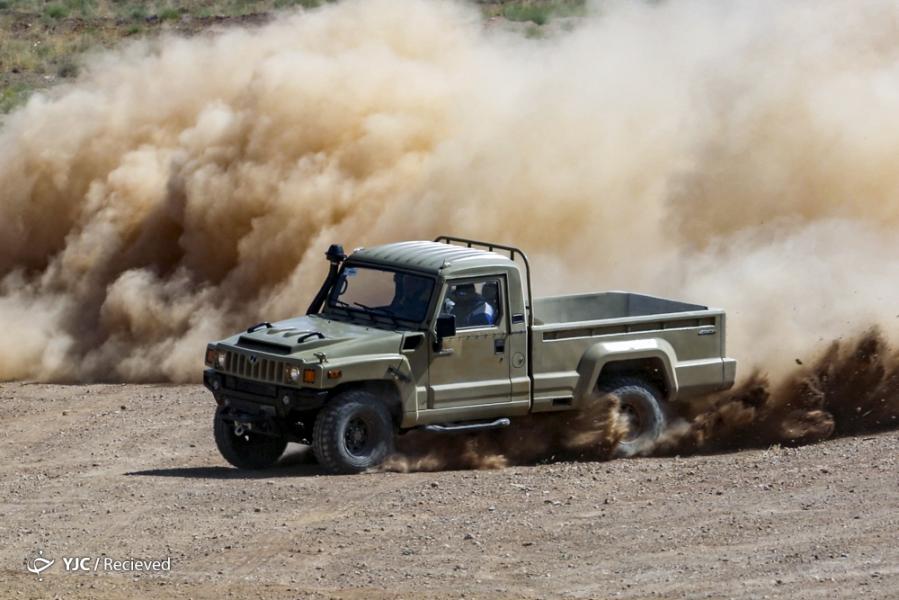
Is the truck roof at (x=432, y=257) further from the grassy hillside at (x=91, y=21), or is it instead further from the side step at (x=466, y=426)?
the grassy hillside at (x=91, y=21)

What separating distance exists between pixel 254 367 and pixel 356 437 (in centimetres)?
91

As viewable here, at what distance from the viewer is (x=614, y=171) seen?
62.1ft

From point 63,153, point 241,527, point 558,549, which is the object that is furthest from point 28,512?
point 63,153

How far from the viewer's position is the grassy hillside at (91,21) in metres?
34.5

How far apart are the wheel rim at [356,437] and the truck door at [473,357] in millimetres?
539

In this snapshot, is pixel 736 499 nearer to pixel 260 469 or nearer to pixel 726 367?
pixel 726 367

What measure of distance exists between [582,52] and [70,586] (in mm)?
13615

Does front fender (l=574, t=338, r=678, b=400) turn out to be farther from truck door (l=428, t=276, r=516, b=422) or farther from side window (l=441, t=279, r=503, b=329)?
side window (l=441, t=279, r=503, b=329)

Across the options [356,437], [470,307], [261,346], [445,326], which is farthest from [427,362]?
[261,346]

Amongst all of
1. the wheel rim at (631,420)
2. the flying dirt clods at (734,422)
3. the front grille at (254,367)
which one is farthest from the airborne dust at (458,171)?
the front grille at (254,367)

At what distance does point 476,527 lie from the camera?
34.1 ft

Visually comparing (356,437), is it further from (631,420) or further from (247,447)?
(631,420)

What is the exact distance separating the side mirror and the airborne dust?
139 inches

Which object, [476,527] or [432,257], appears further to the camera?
[432,257]
